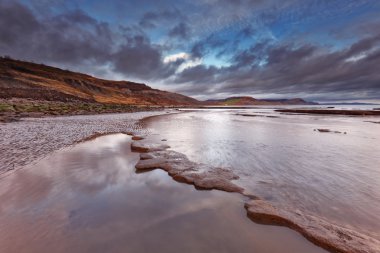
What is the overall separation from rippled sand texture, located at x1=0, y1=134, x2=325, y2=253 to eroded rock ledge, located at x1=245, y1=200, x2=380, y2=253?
0.15 metres

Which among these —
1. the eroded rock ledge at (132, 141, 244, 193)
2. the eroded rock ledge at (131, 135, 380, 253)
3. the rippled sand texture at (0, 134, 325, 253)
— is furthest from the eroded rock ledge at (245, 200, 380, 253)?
the eroded rock ledge at (132, 141, 244, 193)

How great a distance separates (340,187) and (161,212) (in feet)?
13.2

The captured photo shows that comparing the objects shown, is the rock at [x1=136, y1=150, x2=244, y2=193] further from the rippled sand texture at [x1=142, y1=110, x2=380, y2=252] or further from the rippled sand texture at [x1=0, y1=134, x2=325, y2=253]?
the rippled sand texture at [x1=142, y1=110, x2=380, y2=252]

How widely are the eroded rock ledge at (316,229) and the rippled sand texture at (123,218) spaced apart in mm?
152

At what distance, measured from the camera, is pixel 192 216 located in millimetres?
3389

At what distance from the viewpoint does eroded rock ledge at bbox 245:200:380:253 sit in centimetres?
271

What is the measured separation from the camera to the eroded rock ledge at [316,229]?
8.88 ft

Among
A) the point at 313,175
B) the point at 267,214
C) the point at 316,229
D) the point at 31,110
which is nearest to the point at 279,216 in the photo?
the point at 267,214

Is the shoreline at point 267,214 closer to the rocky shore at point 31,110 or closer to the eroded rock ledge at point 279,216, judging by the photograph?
the eroded rock ledge at point 279,216

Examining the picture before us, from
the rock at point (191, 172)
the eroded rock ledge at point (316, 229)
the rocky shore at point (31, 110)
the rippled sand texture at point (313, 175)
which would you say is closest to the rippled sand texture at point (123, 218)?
the eroded rock ledge at point (316, 229)

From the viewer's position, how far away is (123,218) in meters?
3.27

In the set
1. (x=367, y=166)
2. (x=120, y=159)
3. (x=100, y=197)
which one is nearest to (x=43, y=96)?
(x=120, y=159)

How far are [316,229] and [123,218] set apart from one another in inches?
114

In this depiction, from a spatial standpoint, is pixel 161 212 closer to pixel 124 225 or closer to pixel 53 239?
pixel 124 225
